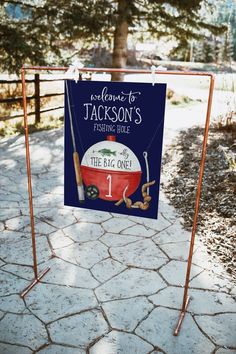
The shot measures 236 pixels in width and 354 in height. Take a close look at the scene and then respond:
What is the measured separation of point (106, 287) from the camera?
315cm

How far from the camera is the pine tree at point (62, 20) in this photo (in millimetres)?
8133

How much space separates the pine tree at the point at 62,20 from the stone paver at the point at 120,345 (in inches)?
278

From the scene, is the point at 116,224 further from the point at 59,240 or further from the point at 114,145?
the point at 114,145

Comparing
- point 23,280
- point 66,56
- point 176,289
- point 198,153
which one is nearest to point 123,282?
point 176,289

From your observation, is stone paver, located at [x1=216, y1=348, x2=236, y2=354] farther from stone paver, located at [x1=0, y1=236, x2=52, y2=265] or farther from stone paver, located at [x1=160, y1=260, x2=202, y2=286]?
A: stone paver, located at [x1=0, y1=236, x2=52, y2=265]

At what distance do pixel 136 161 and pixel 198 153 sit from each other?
459 centimetres

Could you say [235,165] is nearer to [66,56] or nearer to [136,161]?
[136,161]

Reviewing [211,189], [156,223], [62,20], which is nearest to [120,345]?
[156,223]

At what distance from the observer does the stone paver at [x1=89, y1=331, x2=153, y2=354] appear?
2.47 m

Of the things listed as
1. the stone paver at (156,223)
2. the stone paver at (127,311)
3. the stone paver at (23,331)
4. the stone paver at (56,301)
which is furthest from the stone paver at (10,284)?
the stone paver at (156,223)

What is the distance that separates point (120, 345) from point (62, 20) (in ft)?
26.4

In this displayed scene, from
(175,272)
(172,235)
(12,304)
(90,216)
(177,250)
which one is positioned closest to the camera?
(12,304)

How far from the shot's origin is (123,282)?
323 centimetres

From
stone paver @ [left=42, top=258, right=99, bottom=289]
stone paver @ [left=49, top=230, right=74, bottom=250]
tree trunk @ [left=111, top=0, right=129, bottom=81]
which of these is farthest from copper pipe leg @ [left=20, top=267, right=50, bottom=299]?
tree trunk @ [left=111, top=0, right=129, bottom=81]
